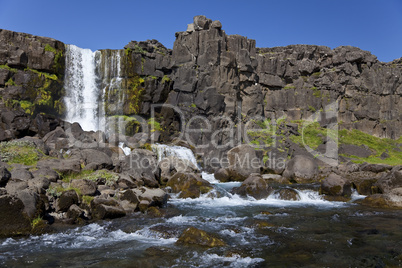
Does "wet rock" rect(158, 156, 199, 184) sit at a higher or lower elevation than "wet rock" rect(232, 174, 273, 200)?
higher

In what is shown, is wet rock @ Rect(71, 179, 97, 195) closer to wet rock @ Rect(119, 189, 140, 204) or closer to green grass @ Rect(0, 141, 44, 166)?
wet rock @ Rect(119, 189, 140, 204)

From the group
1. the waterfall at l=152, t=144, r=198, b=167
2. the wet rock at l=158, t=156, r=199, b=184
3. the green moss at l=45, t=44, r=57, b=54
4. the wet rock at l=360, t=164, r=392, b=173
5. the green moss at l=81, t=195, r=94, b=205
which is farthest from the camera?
the green moss at l=45, t=44, r=57, b=54

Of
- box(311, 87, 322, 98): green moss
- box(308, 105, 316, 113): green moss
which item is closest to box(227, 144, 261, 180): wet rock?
box(308, 105, 316, 113): green moss

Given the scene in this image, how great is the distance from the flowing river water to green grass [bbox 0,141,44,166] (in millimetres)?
11538

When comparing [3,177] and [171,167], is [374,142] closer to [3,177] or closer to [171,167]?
[171,167]

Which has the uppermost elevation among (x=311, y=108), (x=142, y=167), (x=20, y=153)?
(x=311, y=108)

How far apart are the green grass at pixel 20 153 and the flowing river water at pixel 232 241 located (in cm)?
1154

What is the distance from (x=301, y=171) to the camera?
3150cm

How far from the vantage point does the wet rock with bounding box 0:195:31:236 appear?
12.0 meters

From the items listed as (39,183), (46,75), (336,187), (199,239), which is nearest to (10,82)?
(46,75)

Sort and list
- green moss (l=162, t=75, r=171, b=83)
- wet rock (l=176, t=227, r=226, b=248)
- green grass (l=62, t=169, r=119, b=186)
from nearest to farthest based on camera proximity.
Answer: wet rock (l=176, t=227, r=226, b=248), green grass (l=62, t=169, r=119, b=186), green moss (l=162, t=75, r=171, b=83)

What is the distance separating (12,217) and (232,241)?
885 cm

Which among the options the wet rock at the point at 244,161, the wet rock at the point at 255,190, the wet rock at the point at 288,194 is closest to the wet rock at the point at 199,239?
the wet rock at the point at 255,190

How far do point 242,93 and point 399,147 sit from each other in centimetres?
3151
